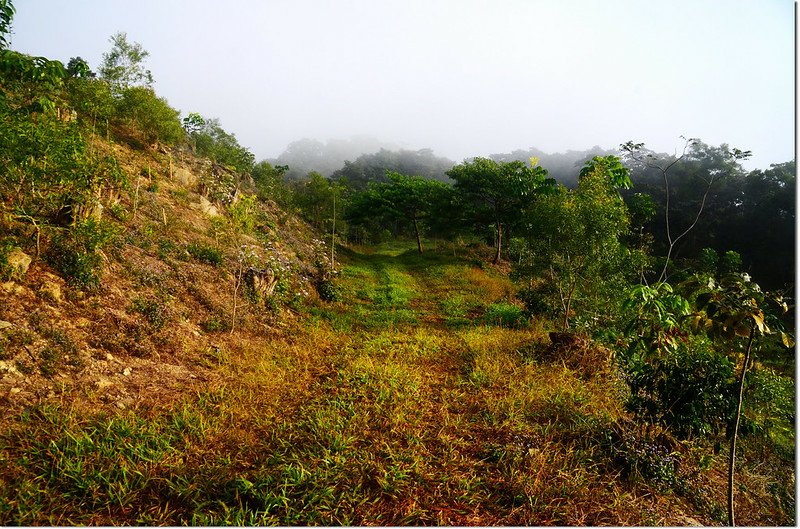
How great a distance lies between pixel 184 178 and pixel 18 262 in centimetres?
1588

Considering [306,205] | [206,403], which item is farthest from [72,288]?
[306,205]

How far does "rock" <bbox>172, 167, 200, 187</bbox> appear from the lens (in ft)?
65.3

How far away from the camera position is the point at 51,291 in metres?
6.64

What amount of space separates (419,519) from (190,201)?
18.8 m

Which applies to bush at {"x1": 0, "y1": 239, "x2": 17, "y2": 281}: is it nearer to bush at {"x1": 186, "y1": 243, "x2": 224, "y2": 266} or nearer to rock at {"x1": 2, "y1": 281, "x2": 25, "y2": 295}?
rock at {"x1": 2, "y1": 281, "x2": 25, "y2": 295}

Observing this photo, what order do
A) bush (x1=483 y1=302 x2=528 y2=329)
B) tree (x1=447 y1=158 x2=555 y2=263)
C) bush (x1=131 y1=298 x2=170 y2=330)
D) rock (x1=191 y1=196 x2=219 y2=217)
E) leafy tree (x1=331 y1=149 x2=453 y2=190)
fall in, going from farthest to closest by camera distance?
1. leafy tree (x1=331 y1=149 x2=453 y2=190)
2. tree (x1=447 y1=158 x2=555 y2=263)
3. rock (x1=191 y1=196 x2=219 y2=217)
4. bush (x1=483 y1=302 x2=528 y2=329)
5. bush (x1=131 y1=298 x2=170 y2=330)

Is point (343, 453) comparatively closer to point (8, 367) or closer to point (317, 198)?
point (8, 367)

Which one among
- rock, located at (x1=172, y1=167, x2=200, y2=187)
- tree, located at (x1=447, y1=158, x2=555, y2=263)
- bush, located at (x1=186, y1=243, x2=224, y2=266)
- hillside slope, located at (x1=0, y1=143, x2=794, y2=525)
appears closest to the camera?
hillside slope, located at (x1=0, y1=143, x2=794, y2=525)

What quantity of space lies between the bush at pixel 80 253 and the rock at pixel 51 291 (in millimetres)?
385

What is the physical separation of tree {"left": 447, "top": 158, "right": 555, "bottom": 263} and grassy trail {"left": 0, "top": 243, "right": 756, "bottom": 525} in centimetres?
2047

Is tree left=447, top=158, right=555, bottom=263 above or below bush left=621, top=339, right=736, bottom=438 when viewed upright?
above

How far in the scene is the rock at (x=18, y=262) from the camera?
6.32 metres

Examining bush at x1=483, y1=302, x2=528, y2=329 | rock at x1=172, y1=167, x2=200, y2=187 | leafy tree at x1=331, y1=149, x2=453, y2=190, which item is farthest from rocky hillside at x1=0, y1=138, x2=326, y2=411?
leafy tree at x1=331, y1=149, x2=453, y2=190

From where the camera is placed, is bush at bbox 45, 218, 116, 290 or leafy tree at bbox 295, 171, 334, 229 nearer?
bush at bbox 45, 218, 116, 290
